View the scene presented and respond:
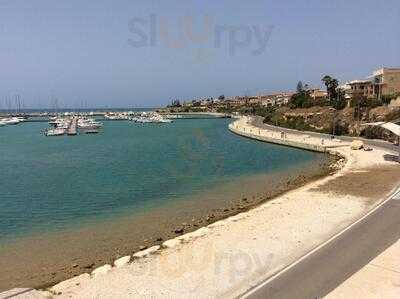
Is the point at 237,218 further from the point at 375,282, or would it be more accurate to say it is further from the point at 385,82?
the point at 385,82

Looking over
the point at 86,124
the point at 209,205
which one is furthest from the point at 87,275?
the point at 86,124

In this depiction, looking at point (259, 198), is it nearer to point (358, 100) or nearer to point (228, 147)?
point (228, 147)

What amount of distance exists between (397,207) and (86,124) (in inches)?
A: 3655

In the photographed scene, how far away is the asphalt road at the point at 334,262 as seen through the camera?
11539 millimetres

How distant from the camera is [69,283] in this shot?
13.2 meters

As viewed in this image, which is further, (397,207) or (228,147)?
(228,147)

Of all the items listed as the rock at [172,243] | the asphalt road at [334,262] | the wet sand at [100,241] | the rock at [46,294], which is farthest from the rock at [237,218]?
the rock at [46,294]

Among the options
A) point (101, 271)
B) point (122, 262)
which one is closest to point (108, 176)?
point (122, 262)

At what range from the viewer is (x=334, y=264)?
43.1 feet

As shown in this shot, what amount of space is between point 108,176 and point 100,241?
18.4 m

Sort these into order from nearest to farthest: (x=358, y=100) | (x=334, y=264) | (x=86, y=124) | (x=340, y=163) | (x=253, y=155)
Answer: (x=334, y=264) < (x=340, y=163) < (x=253, y=155) < (x=358, y=100) < (x=86, y=124)

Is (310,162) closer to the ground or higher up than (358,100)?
closer to the ground

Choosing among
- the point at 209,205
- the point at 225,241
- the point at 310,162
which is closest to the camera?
the point at 225,241

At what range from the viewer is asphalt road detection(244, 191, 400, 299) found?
11.5 meters
